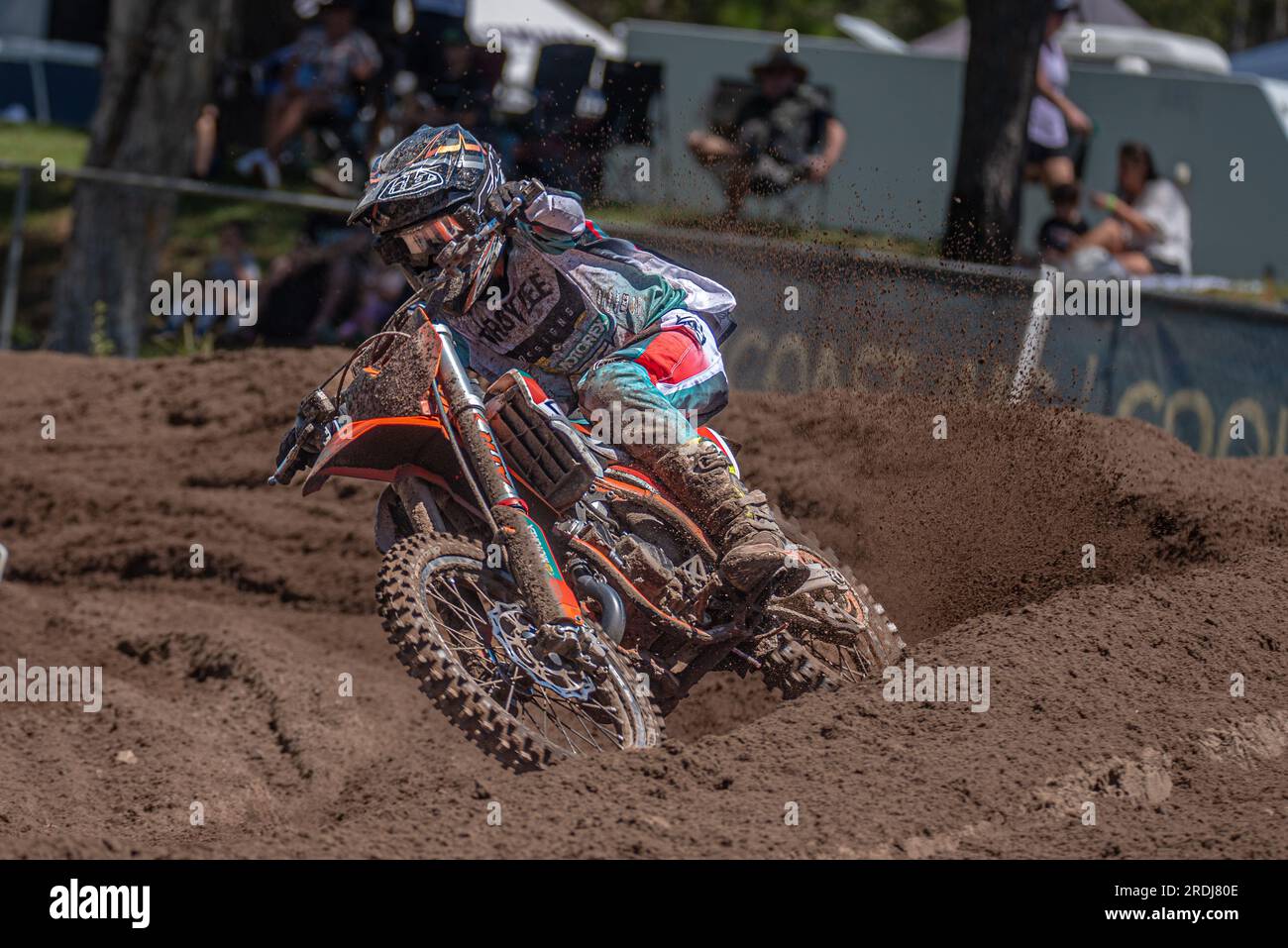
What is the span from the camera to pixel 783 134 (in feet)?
38.4

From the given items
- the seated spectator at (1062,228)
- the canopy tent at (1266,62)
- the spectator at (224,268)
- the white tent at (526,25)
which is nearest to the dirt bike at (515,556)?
the seated spectator at (1062,228)

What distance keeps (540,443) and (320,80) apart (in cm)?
976

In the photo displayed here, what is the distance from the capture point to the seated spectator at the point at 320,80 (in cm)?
1354

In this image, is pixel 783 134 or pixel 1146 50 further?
pixel 1146 50

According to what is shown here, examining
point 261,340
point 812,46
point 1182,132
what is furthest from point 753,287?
point 812,46

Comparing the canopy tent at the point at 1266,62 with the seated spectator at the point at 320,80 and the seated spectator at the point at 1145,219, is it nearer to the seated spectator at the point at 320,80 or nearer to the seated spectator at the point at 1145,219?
the seated spectator at the point at 1145,219

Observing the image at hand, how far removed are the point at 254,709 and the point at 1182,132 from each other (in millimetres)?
13628

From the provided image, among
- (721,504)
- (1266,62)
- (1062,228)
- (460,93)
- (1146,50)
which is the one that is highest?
(1266,62)

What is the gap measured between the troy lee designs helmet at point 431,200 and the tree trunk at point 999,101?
7.24 metres

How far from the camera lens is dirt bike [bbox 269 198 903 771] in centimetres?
502

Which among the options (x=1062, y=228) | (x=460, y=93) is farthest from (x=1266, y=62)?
(x=460, y=93)

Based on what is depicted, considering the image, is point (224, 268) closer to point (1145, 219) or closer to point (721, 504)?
point (1145, 219)

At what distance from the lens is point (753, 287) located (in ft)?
26.7
